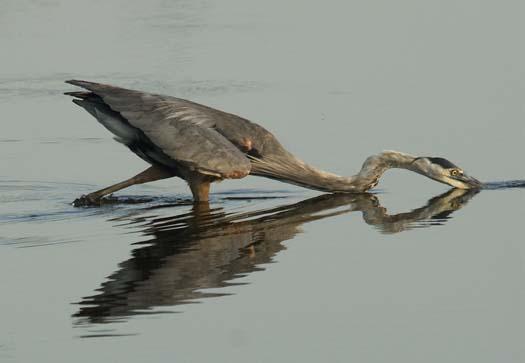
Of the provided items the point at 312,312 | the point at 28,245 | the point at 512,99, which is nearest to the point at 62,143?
the point at 28,245

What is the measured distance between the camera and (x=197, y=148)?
1493cm

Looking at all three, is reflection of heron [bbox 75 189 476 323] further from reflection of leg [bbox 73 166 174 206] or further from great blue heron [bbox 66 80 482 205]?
reflection of leg [bbox 73 166 174 206]

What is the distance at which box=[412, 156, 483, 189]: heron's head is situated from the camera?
15992mm

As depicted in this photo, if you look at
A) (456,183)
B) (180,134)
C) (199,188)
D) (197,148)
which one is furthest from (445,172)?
(180,134)

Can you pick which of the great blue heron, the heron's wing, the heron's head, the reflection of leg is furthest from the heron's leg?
the heron's head

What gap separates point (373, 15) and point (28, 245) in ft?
52.0

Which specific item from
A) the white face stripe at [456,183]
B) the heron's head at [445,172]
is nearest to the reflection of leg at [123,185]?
the heron's head at [445,172]

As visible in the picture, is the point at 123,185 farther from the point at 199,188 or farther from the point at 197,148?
the point at 197,148

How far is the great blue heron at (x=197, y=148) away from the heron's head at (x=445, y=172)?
0.01m

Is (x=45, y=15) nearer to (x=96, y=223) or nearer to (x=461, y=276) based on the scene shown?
(x=96, y=223)

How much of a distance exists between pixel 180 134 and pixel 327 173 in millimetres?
1739

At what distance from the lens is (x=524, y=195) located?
15547 mm

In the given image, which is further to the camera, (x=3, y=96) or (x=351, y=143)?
(x=3, y=96)

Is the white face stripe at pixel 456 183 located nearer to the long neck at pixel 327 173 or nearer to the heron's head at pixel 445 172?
the heron's head at pixel 445 172
